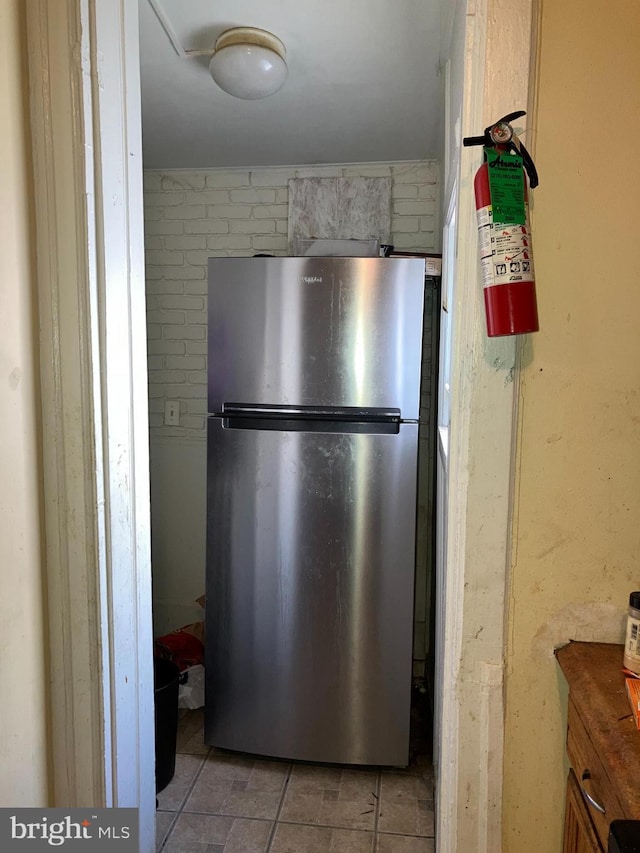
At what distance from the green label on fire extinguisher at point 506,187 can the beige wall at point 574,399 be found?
0.10 meters

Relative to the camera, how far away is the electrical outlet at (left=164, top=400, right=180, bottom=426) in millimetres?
2746

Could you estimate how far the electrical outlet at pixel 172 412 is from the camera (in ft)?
9.01

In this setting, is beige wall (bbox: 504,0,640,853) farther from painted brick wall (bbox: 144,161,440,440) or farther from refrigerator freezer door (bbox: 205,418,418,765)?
painted brick wall (bbox: 144,161,440,440)

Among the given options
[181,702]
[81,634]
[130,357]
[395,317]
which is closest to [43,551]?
[81,634]

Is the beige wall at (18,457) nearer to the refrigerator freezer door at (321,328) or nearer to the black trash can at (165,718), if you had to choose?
the black trash can at (165,718)

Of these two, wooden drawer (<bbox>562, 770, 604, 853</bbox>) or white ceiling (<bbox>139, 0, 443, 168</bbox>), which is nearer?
wooden drawer (<bbox>562, 770, 604, 853</bbox>)

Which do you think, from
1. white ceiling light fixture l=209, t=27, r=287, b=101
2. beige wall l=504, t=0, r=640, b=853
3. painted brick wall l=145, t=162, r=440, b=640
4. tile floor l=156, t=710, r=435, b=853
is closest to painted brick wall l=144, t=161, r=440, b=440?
painted brick wall l=145, t=162, r=440, b=640

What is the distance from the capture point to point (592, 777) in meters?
0.89

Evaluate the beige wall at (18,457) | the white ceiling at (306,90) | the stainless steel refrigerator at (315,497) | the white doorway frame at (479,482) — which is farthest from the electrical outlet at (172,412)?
the white doorway frame at (479,482)

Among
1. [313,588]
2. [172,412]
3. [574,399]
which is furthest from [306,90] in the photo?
[313,588]

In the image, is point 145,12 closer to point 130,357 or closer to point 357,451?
point 130,357

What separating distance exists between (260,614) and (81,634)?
0.95 meters
